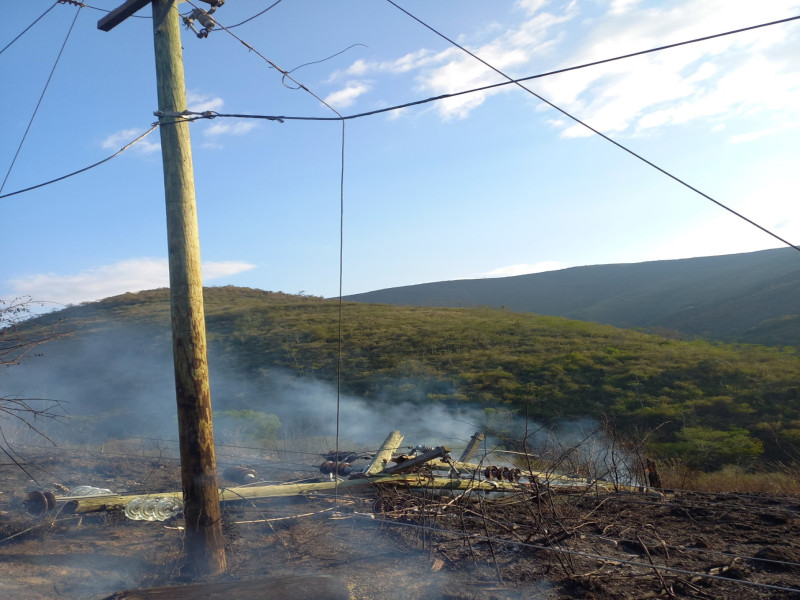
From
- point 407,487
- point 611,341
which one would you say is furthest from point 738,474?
point 611,341

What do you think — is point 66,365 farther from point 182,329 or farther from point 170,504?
point 182,329

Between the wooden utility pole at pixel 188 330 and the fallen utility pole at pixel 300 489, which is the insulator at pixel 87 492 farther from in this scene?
the wooden utility pole at pixel 188 330

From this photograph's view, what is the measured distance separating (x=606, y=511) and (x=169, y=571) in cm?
546

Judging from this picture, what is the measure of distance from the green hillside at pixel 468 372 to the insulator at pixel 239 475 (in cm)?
542

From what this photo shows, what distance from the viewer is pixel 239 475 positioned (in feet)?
31.5

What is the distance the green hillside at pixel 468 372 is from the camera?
60.1 feet

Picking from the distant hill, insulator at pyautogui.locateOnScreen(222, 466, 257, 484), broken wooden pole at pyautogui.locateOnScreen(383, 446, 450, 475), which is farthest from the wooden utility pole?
the distant hill

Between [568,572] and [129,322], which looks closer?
[568,572]

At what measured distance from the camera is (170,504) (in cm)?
737

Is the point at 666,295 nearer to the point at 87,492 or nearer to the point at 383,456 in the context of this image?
the point at 383,456

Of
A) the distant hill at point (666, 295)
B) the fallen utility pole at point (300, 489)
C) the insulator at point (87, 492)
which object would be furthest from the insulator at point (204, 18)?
the distant hill at point (666, 295)

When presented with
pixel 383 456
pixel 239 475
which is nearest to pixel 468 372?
pixel 383 456

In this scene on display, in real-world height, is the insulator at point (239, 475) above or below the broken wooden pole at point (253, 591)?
below

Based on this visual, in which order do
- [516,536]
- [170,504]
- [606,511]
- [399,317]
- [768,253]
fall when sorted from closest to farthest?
[516,536], [170,504], [606,511], [399,317], [768,253]
